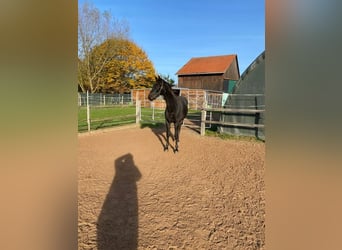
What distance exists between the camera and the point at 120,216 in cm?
271

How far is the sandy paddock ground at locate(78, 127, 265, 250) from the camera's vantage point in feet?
7.57

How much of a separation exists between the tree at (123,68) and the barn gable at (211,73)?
578 centimetres

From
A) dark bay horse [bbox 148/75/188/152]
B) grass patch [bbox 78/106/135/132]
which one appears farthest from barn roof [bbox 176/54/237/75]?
dark bay horse [bbox 148/75/188/152]

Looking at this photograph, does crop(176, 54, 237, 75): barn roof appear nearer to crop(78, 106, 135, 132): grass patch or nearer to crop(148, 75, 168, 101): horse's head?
crop(78, 106, 135, 132): grass patch

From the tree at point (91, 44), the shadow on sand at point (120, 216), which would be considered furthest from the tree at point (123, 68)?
the shadow on sand at point (120, 216)

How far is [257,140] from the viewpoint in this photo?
7.30 meters

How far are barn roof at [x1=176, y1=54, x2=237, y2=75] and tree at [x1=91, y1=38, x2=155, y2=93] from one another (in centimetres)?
604

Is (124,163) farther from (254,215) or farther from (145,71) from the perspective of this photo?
(145,71)

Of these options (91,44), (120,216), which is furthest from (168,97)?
(91,44)

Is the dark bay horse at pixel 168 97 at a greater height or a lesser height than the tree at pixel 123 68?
lesser

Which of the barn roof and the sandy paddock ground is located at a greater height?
the barn roof

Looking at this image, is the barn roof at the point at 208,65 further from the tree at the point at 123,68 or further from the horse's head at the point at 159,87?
the horse's head at the point at 159,87

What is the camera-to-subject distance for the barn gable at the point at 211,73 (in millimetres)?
32125
